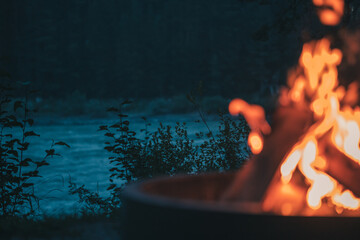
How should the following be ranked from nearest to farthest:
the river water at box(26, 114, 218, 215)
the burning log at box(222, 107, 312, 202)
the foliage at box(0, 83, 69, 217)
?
the burning log at box(222, 107, 312, 202) < the foliage at box(0, 83, 69, 217) < the river water at box(26, 114, 218, 215)

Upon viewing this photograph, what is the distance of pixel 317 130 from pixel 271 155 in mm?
388

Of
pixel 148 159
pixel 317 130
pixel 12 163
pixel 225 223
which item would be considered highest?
pixel 317 130

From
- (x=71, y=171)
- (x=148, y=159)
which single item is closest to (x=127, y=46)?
(x=71, y=171)

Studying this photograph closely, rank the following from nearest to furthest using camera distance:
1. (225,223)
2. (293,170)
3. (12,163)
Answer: (225,223)
(293,170)
(12,163)

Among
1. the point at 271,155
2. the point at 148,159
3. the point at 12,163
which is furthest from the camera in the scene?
the point at 148,159

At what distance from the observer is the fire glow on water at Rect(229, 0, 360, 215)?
3.27 meters

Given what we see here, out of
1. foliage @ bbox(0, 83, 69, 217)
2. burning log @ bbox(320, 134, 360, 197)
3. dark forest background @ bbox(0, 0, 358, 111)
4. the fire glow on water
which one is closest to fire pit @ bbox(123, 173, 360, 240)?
the fire glow on water

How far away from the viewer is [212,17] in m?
44.2

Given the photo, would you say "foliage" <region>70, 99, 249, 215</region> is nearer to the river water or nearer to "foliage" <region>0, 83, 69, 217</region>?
the river water

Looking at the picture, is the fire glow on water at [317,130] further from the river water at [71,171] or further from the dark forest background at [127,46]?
the dark forest background at [127,46]

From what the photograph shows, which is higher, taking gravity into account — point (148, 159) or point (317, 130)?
point (317, 130)

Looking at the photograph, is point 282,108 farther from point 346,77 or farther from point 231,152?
point 346,77

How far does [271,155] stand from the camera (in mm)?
3191

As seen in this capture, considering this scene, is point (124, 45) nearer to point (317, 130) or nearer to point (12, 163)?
point (12, 163)
